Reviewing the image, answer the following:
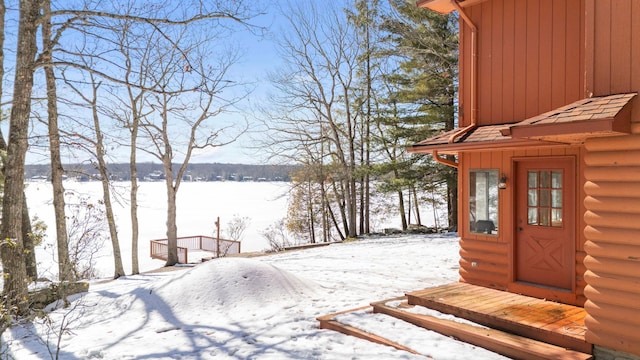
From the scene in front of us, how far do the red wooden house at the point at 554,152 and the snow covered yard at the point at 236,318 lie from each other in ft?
4.48

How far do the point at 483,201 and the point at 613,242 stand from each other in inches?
95.8

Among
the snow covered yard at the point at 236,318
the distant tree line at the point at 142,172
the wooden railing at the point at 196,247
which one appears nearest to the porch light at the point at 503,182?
the snow covered yard at the point at 236,318

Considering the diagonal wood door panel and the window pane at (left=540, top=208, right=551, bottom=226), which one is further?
the window pane at (left=540, top=208, right=551, bottom=226)

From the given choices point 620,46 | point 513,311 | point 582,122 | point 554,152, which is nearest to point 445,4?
point 554,152

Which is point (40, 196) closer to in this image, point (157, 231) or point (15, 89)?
point (15, 89)

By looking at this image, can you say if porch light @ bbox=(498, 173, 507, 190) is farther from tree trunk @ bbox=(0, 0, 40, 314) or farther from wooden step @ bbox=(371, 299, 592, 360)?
tree trunk @ bbox=(0, 0, 40, 314)

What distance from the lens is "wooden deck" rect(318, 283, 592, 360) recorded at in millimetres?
→ 3785

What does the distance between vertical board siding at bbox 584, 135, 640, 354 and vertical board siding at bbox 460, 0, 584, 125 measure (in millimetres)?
1797

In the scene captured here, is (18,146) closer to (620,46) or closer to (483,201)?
(483,201)

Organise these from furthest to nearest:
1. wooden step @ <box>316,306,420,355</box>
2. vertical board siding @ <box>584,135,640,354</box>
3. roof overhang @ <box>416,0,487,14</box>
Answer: roof overhang @ <box>416,0,487,14</box> < wooden step @ <box>316,306,420,355</box> < vertical board siding @ <box>584,135,640,354</box>

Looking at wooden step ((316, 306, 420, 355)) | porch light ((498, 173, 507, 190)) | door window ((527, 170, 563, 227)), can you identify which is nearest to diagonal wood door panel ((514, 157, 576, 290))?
door window ((527, 170, 563, 227))

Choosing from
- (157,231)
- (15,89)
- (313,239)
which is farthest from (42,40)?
(157,231)

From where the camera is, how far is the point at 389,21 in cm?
1420

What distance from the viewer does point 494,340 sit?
3.98 metres
